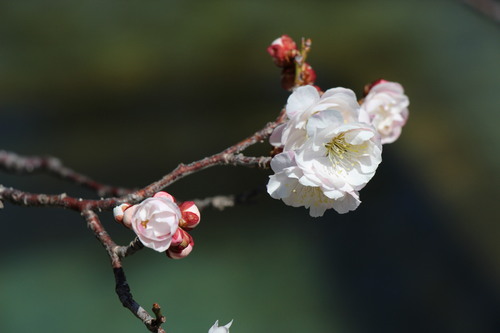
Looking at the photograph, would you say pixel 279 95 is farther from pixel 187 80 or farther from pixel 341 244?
pixel 341 244

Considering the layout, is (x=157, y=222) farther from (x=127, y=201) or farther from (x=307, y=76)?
(x=307, y=76)

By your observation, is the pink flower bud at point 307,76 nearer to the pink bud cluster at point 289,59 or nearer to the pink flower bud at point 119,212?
the pink bud cluster at point 289,59

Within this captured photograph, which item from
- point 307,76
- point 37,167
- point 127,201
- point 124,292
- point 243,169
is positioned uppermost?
point 243,169

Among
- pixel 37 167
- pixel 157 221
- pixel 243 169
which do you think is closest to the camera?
pixel 157 221

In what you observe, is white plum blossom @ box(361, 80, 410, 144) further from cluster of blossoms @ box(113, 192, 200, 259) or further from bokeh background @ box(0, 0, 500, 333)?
bokeh background @ box(0, 0, 500, 333)

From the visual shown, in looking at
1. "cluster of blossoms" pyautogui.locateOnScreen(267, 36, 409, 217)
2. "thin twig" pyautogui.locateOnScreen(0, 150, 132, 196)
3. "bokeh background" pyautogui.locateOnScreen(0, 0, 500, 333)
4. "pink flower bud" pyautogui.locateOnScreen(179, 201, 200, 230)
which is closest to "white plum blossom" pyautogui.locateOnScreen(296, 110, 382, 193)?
"cluster of blossoms" pyautogui.locateOnScreen(267, 36, 409, 217)

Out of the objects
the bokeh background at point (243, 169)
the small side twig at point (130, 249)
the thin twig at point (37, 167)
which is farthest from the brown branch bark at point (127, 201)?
the bokeh background at point (243, 169)

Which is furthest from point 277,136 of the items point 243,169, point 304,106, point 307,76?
point 243,169

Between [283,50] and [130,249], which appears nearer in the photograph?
[130,249]
